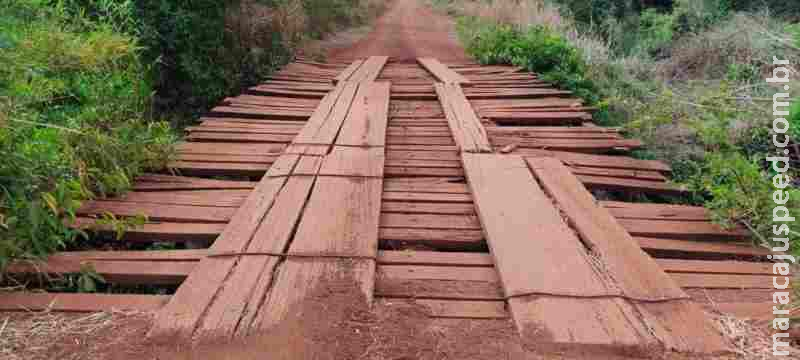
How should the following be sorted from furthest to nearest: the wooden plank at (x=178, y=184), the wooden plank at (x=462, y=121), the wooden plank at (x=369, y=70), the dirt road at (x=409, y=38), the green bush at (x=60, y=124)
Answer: the dirt road at (x=409, y=38) → the wooden plank at (x=369, y=70) → the wooden plank at (x=462, y=121) → the wooden plank at (x=178, y=184) → the green bush at (x=60, y=124)

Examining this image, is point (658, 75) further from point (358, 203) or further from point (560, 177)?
point (358, 203)

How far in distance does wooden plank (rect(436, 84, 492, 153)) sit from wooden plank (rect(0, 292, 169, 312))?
8.25 feet

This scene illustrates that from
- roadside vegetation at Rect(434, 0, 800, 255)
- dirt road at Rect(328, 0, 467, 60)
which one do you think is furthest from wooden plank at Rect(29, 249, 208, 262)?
dirt road at Rect(328, 0, 467, 60)

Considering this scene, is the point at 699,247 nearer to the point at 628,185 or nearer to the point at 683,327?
the point at 628,185

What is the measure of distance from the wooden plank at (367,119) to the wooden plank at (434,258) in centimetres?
166

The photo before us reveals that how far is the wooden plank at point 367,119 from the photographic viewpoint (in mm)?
4273

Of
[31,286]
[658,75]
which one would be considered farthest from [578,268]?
[658,75]

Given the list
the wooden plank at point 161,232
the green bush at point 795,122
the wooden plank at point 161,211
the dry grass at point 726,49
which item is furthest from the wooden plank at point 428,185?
the dry grass at point 726,49

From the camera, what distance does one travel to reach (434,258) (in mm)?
2566

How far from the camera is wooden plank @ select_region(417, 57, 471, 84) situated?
23.0ft

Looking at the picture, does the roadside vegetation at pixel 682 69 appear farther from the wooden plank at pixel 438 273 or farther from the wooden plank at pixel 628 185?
the wooden plank at pixel 438 273

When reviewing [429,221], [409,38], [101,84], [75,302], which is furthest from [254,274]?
[409,38]

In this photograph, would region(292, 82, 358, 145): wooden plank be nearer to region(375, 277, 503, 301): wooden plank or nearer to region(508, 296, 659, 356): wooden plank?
region(375, 277, 503, 301): wooden plank

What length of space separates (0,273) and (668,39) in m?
12.2
